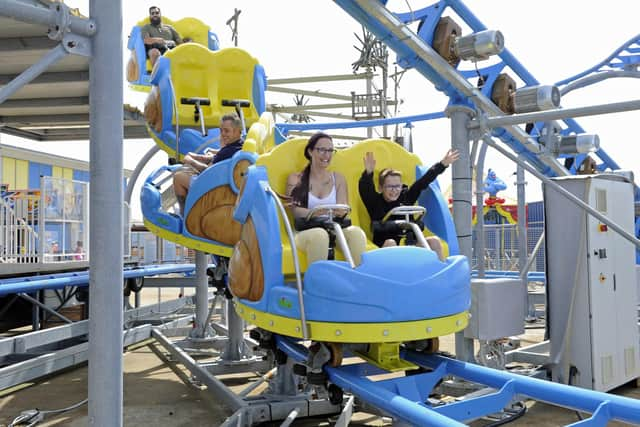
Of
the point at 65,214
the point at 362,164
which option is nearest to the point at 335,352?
the point at 362,164

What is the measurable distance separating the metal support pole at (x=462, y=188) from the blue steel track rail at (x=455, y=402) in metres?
1.39

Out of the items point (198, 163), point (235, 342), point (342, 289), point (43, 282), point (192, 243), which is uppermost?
point (198, 163)

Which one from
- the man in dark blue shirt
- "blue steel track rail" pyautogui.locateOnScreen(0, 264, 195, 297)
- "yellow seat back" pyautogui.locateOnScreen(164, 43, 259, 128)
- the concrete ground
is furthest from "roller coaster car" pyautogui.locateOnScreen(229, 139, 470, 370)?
"blue steel track rail" pyautogui.locateOnScreen(0, 264, 195, 297)

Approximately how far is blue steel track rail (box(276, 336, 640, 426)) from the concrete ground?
4.10 feet

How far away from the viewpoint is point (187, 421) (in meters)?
3.91

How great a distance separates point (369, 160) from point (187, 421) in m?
2.17

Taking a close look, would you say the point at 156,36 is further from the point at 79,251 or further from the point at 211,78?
the point at 79,251

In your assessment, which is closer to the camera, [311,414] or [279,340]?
[279,340]

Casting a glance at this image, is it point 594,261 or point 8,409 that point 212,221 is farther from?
point 594,261

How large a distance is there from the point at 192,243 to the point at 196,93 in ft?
6.24

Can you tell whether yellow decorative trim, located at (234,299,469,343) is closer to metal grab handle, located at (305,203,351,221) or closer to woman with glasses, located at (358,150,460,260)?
metal grab handle, located at (305,203,351,221)

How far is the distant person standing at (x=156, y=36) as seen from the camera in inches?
282

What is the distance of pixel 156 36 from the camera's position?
24.2ft

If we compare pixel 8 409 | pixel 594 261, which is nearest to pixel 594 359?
pixel 594 261
